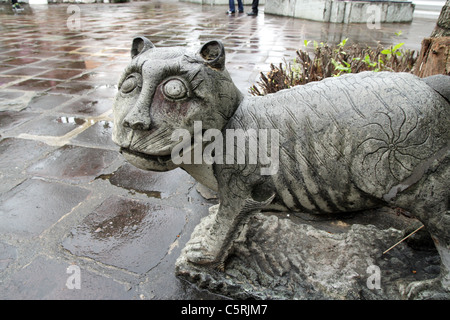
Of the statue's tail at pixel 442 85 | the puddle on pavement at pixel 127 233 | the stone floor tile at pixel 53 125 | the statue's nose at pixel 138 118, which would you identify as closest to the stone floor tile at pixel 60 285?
the puddle on pavement at pixel 127 233

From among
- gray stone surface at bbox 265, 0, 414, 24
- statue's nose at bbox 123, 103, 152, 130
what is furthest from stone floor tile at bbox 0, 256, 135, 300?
gray stone surface at bbox 265, 0, 414, 24

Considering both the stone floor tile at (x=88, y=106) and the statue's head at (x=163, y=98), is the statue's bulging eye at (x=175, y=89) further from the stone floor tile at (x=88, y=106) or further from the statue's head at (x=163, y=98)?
the stone floor tile at (x=88, y=106)

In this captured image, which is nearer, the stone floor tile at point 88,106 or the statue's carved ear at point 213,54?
the statue's carved ear at point 213,54

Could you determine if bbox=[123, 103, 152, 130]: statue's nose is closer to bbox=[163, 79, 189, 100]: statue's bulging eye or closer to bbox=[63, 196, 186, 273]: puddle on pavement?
bbox=[163, 79, 189, 100]: statue's bulging eye

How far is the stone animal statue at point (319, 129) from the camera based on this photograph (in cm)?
130

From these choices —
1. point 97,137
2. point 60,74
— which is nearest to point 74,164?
point 97,137

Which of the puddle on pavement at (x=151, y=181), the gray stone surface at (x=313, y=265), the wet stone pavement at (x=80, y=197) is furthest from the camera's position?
the puddle on pavement at (x=151, y=181)

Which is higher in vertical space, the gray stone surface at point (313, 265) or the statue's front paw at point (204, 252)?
the statue's front paw at point (204, 252)

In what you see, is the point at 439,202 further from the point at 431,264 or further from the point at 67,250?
the point at 67,250

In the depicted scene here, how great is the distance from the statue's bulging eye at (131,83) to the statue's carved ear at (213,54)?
283 millimetres

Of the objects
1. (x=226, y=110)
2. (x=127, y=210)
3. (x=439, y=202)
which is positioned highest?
(x=226, y=110)

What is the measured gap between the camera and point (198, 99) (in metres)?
1.37

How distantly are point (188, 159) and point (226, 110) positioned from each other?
277 mm
